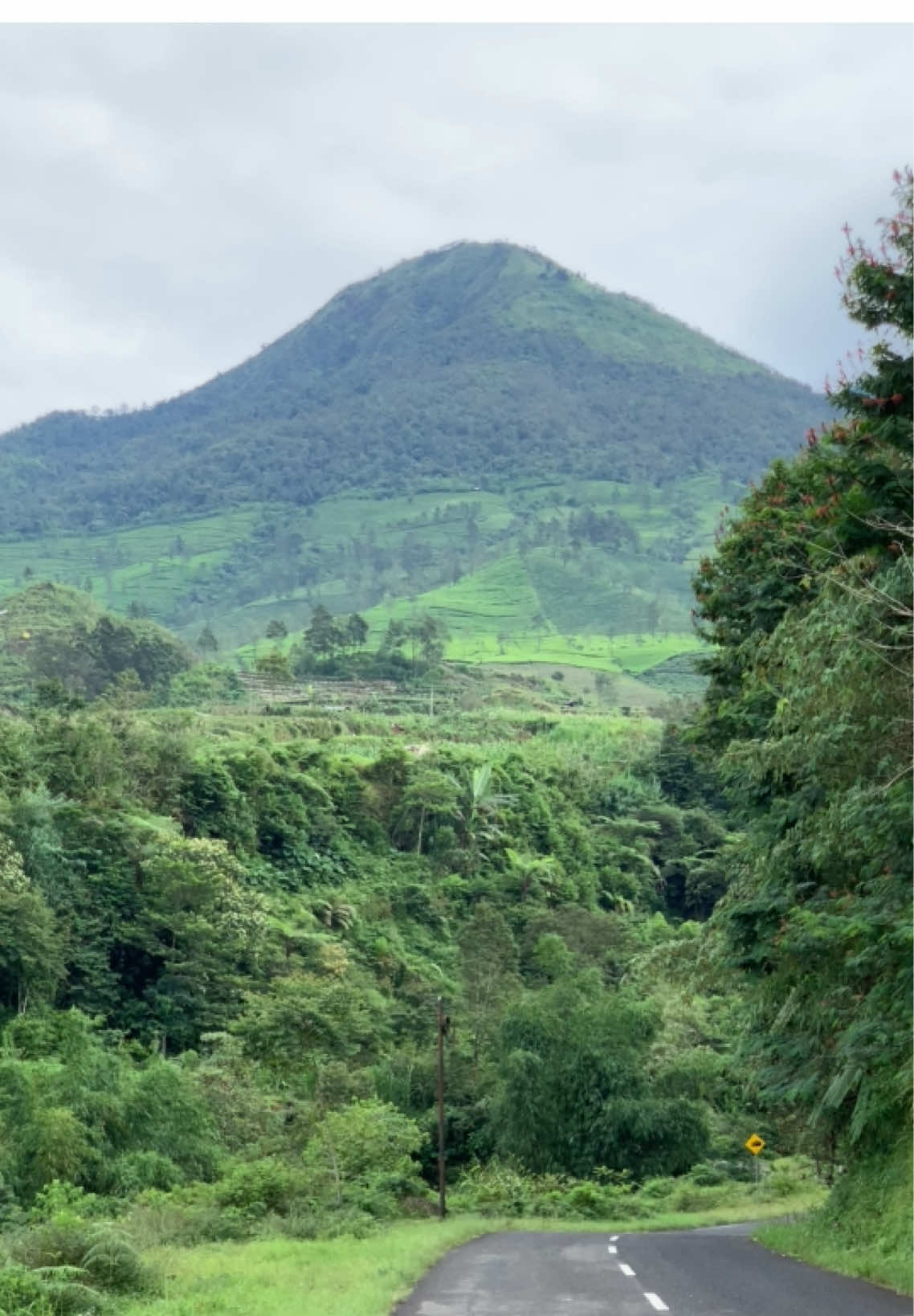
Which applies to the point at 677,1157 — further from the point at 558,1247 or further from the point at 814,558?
the point at 814,558

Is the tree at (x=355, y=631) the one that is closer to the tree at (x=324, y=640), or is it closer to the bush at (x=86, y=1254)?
the tree at (x=324, y=640)

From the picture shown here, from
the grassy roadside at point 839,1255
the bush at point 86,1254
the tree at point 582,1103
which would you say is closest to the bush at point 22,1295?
the bush at point 86,1254

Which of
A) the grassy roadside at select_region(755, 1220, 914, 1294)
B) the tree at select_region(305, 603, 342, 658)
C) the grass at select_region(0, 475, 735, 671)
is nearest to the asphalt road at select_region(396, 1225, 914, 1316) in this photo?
the grassy roadside at select_region(755, 1220, 914, 1294)

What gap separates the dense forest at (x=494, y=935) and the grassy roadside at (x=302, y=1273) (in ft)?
2.95

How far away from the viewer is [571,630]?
150250 mm

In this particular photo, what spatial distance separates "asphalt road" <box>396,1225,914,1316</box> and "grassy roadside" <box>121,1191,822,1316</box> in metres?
0.40

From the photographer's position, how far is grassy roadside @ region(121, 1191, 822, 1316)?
43.8 feet

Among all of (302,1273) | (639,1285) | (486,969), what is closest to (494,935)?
(486,969)

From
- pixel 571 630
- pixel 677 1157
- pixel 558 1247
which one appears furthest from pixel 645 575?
pixel 558 1247

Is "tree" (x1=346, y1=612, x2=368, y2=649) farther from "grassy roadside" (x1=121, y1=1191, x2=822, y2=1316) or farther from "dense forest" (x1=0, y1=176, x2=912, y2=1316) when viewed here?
"grassy roadside" (x1=121, y1=1191, x2=822, y2=1316)

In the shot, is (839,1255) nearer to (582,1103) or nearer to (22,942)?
(582,1103)

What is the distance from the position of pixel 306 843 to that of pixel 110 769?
907 cm

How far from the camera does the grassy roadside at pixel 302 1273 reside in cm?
1334

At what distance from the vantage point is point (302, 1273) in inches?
657
